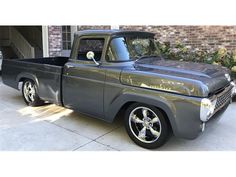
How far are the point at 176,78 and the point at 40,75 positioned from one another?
295 cm

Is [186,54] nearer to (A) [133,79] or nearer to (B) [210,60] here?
(B) [210,60]

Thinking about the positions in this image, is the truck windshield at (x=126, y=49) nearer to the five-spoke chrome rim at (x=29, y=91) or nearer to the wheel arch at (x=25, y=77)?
the wheel arch at (x=25, y=77)

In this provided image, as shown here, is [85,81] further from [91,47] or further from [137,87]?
[137,87]

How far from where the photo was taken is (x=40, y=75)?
17.2 feet

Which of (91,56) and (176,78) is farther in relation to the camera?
(91,56)

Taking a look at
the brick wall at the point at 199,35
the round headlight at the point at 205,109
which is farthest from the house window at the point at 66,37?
the round headlight at the point at 205,109

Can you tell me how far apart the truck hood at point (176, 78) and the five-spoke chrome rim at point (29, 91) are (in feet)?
8.81

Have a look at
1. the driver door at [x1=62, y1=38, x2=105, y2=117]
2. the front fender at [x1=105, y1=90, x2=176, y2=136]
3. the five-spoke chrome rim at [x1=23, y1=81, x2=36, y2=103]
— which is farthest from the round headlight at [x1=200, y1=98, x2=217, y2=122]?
the five-spoke chrome rim at [x1=23, y1=81, x2=36, y2=103]

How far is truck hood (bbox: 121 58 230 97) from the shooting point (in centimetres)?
335

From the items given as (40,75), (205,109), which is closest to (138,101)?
(205,109)

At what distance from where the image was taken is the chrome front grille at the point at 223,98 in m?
3.73

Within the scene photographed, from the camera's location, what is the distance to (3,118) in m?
5.07

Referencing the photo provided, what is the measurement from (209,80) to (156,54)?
56.6 inches
